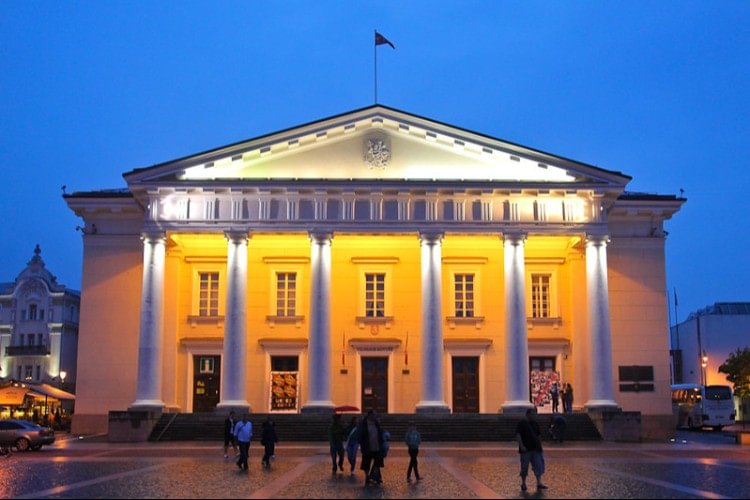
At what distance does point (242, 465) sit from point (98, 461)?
4702mm

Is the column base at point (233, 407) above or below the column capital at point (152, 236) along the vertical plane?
below

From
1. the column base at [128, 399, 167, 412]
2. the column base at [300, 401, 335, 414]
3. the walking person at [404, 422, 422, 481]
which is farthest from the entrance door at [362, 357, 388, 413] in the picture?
the walking person at [404, 422, 422, 481]

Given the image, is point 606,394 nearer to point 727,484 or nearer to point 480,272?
point 480,272

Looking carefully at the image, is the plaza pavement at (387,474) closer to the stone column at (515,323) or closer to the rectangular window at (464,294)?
the stone column at (515,323)

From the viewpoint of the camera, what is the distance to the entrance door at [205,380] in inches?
1626

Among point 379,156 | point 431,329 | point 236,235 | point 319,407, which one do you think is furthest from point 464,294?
point 236,235

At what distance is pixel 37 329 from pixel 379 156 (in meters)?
49.4

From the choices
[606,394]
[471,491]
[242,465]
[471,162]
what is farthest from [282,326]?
[471,491]

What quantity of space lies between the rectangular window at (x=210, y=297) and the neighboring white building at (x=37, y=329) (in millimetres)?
38203

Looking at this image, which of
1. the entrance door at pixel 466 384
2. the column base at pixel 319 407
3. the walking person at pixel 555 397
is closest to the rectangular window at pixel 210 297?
the column base at pixel 319 407

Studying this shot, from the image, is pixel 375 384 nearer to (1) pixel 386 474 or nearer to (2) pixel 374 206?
(2) pixel 374 206

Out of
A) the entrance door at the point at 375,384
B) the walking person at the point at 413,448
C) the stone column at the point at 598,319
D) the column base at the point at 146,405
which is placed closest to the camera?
the walking person at the point at 413,448

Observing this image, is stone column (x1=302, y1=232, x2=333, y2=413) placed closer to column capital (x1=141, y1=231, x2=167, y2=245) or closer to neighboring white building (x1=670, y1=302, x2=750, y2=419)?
column capital (x1=141, y1=231, x2=167, y2=245)

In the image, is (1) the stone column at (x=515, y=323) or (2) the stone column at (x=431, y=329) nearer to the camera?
(2) the stone column at (x=431, y=329)
